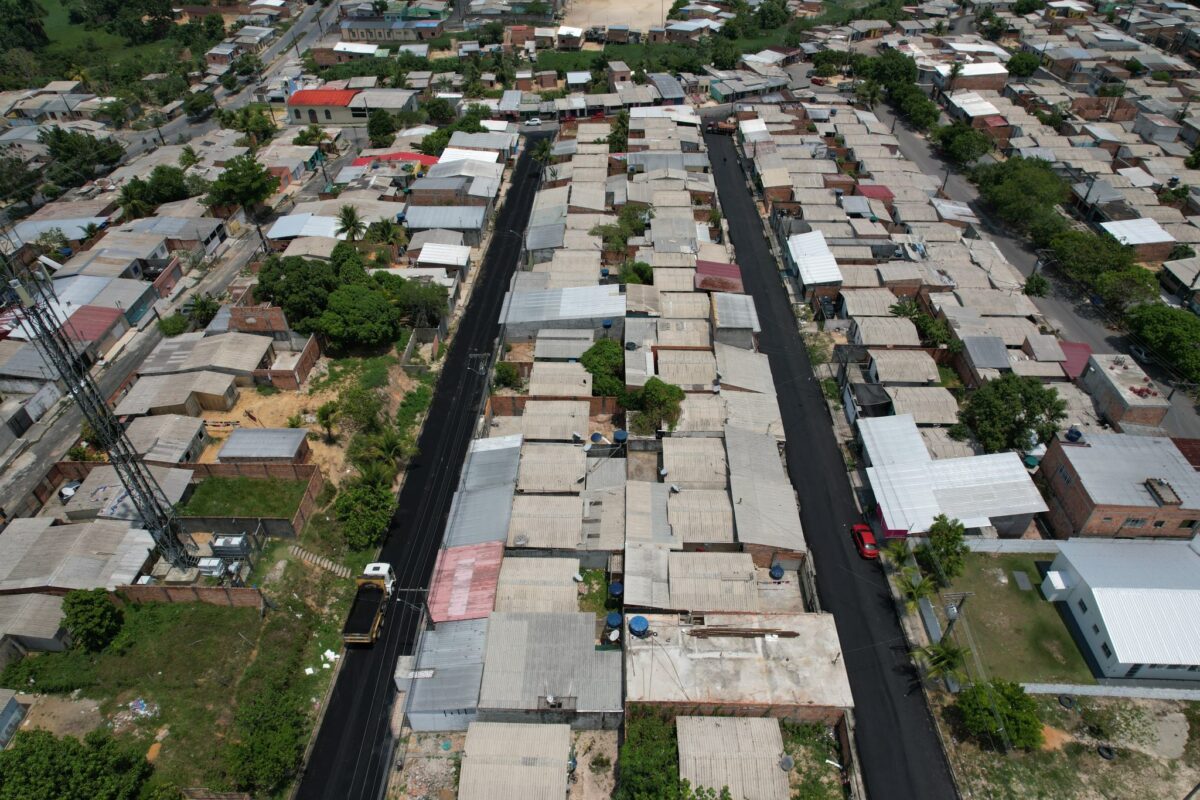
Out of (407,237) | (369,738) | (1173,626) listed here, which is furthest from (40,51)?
(1173,626)

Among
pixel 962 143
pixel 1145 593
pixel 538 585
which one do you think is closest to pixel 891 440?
pixel 1145 593

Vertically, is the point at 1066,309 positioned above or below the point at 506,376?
below

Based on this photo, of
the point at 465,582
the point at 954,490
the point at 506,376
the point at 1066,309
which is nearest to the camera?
the point at 465,582

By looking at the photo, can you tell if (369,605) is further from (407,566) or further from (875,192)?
(875,192)

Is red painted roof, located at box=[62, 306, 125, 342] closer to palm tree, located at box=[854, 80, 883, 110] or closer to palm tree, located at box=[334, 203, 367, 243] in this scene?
palm tree, located at box=[334, 203, 367, 243]

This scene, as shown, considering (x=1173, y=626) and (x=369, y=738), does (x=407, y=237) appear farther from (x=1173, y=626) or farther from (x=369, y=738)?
(x=1173, y=626)

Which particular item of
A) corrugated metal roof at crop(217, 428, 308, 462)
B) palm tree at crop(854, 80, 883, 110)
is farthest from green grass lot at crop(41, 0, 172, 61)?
palm tree at crop(854, 80, 883, 110)
